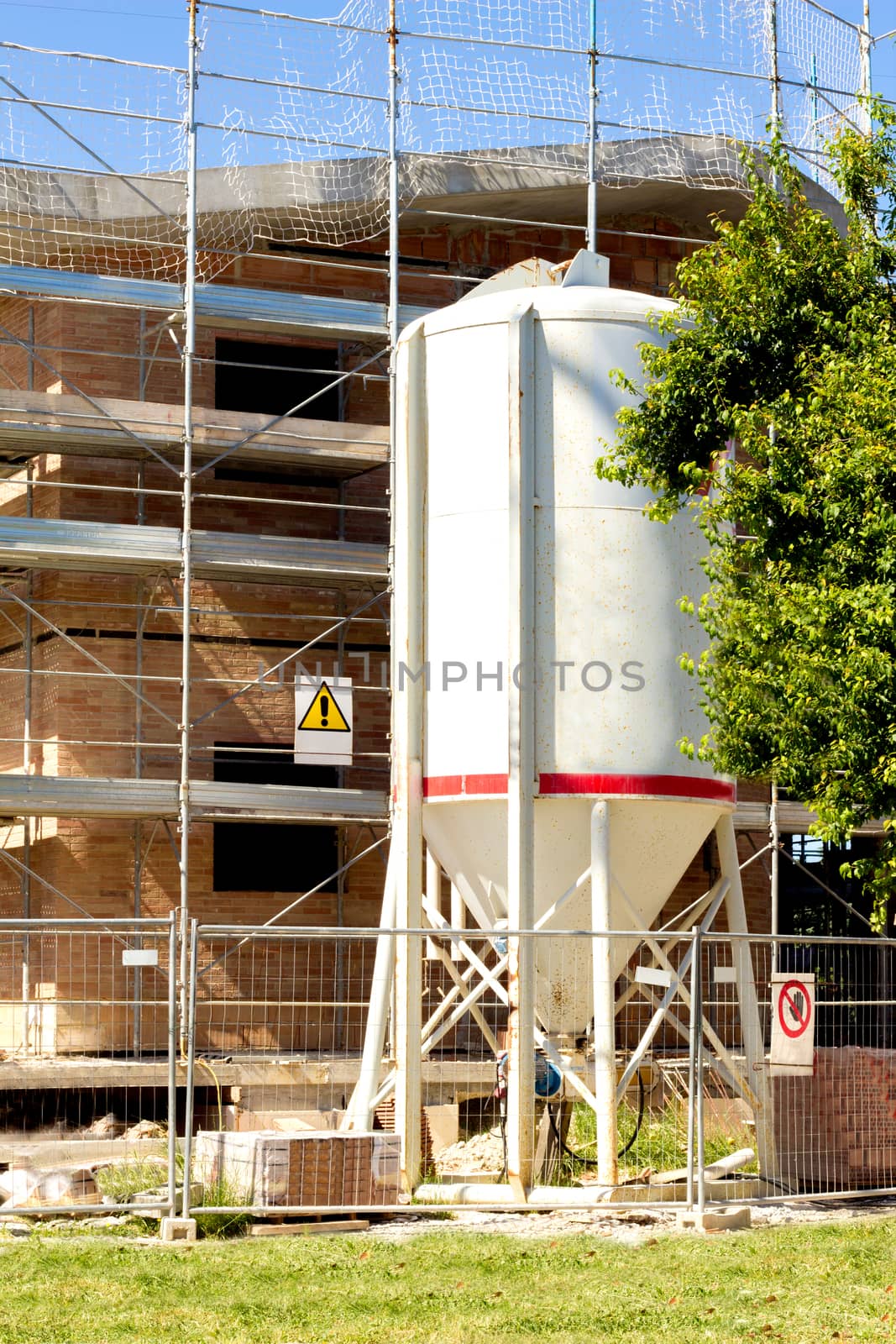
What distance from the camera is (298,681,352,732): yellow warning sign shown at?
2011 centimetres

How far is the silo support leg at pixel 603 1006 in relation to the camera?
519 inches

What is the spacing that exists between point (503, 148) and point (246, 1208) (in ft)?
48.5

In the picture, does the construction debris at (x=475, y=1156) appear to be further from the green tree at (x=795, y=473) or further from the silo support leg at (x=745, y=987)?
the green tree at (x=795, y=473)

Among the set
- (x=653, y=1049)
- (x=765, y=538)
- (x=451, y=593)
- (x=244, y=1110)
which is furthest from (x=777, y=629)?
(x=653, y=1049)

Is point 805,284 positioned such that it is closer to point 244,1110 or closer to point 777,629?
point 777,629

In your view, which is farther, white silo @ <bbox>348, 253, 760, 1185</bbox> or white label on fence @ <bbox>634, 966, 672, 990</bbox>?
white silo @ <bbox>348, 253, 760, 1185</bbox>

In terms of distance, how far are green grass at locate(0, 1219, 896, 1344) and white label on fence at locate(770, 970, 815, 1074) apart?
71.3 inches

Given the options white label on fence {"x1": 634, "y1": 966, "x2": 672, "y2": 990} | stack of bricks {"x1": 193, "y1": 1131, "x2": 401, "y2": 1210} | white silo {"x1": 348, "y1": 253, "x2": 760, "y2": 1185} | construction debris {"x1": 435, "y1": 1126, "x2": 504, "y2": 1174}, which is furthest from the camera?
white silo {"x1": 348, "y1": 253, "x2": 760, "y2": 1185}

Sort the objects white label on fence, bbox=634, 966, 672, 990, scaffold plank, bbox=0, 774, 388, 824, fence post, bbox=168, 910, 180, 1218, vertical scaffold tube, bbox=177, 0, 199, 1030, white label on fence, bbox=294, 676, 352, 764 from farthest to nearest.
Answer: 1. white label on fence, bbox=294, 676, 352, 764
2. vertical scaffold tube, bbox=177, 0, 199, 1030
3. scaffold plank, bbox=0, 774, 388, 824
4. white label on fence, bbox=634, 966, 672, 990
5. fence post, bbox=168, 910, 180, 1218

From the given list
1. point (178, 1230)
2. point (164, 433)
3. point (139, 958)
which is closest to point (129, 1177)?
point (178, 1230)

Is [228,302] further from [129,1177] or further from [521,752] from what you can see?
[129,1177]

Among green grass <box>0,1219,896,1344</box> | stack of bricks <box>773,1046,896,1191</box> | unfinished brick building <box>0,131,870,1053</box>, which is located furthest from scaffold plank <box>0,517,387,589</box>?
green grass <box>0,1219,896,1344</box>

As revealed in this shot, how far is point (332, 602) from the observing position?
2195cm

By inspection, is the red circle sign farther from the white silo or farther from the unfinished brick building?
the unfinished brick building
